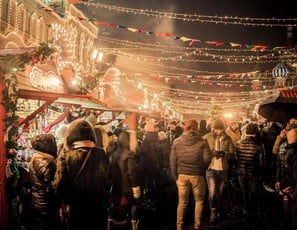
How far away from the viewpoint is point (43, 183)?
4.45 meters

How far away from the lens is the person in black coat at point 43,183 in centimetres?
442

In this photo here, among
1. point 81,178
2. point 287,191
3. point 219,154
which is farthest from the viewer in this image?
point 219,154

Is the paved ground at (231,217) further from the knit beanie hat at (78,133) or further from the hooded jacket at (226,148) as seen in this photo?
the knit beanie hat at (78,133)

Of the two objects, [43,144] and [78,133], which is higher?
[78,133]

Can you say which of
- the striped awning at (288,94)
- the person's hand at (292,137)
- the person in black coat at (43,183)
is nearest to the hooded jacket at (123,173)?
the person in black coat at (43,183)

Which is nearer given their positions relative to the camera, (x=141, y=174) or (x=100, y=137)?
(x=100, y=137)

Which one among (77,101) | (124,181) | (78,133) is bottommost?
(124,181)

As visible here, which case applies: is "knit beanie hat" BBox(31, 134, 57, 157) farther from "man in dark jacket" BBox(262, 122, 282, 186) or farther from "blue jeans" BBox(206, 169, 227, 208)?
"man in dark jacket" BBox(262, 122, 282, 186)

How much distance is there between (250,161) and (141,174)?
2.94 meters

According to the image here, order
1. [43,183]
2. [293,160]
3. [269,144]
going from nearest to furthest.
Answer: [43,183] < [293,160] < [269,144]

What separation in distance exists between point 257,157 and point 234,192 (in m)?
3.97

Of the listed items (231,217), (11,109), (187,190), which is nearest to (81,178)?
(187,190)

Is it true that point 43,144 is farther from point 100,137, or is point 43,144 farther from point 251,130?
point 251,130

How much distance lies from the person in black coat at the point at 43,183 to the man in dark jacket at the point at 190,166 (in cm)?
242
